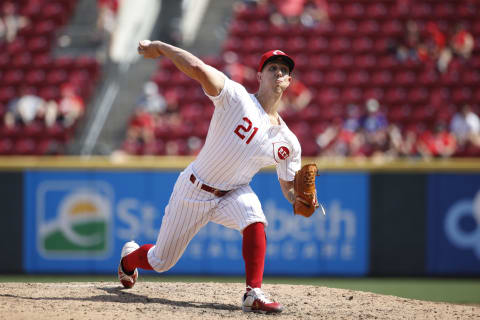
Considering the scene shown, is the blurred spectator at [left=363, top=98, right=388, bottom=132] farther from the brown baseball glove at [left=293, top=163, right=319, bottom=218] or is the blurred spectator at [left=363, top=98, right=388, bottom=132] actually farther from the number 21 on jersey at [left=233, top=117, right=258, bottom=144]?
the number 21 on jersey at [left=233, top=117, right=258, bottom=144]

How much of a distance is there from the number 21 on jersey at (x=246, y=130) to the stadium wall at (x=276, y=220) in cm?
397

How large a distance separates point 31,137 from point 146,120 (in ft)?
5.76

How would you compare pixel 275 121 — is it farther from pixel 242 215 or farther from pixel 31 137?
pixel 31 137

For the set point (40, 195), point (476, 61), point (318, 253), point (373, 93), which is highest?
point (476, 61)

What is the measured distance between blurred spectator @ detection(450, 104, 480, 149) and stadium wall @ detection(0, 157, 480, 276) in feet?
6.14

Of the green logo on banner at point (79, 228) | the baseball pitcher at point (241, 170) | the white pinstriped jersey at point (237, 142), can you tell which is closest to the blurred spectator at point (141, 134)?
the green logo on banner at point (79, 228)

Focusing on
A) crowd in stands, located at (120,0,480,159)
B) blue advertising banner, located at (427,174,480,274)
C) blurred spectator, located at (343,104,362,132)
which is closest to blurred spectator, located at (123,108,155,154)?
crowd in stands, located at (120,0,480,159)

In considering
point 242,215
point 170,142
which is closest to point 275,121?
point 242,215

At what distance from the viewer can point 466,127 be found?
33.5 feet

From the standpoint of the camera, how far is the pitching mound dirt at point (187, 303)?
4.18 meters

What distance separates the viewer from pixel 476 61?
38.0 feet

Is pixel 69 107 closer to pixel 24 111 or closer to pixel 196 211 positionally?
pixel 24 111

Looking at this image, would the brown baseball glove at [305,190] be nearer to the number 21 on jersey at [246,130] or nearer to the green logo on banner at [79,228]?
the number 21 on jersey at [246,130]

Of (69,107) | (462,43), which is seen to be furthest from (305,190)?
(462,43)
